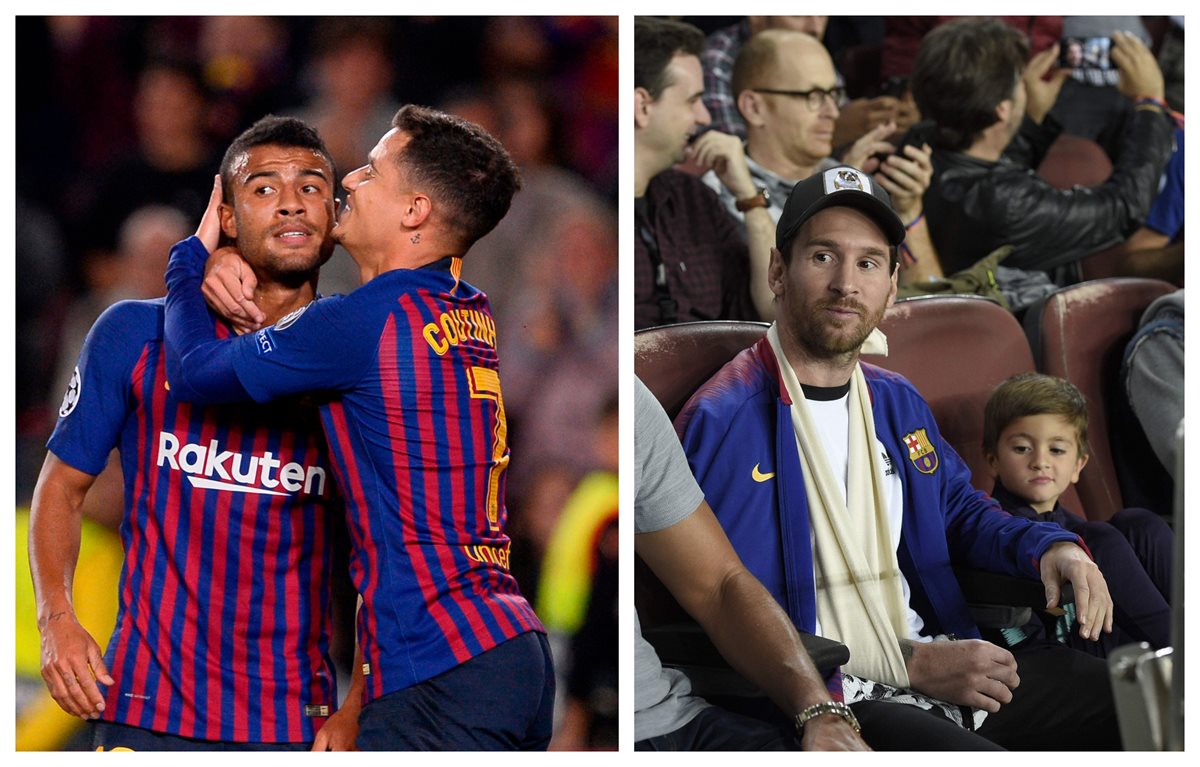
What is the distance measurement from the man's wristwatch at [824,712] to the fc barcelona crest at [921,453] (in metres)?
0.64

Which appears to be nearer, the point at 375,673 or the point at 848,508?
the point at 375,673

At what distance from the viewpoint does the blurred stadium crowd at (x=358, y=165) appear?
2793 millimetres

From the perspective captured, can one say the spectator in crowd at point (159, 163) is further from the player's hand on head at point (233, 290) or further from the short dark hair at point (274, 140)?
the player's hand on head at point (233, 290)

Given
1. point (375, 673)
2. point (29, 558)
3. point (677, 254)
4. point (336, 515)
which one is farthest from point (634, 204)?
point (29, 558)

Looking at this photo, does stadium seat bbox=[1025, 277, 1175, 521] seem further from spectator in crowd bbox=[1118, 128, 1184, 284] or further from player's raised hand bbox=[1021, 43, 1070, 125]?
player's raised hand bbox=[1021, 43, 1070, 125]

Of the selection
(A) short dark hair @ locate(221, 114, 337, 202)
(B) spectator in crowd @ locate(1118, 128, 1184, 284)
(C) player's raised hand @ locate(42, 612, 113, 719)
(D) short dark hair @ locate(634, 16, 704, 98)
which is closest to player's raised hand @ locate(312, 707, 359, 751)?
(C) player's raised hand @ locate(42, 612, 113, 719)

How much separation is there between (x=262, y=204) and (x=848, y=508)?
1.60m

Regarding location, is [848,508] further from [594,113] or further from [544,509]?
[594,113]

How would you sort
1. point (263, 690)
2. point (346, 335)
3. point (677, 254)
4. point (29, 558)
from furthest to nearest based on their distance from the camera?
point (677, 254) → point (29, 558) → point (263, 690) → point (346, 335)

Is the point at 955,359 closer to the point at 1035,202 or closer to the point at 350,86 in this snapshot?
the point at 1035,202

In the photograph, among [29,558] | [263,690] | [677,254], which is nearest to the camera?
[263,690]

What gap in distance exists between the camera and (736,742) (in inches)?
110

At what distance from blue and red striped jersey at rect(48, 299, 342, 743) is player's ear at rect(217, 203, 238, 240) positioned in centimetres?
25

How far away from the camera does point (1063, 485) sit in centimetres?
303
